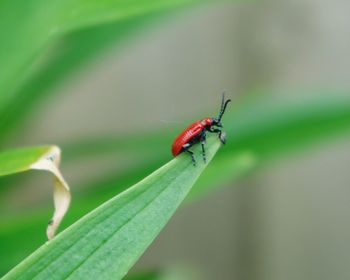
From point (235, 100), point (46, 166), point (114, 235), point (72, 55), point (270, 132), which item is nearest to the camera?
point (114, 235)

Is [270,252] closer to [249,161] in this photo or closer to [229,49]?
[229,49]

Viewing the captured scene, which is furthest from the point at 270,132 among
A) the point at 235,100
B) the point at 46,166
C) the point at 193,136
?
the point at 235,100

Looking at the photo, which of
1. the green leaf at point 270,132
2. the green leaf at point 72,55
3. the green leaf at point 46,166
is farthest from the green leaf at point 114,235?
the green leaf at point 72,55

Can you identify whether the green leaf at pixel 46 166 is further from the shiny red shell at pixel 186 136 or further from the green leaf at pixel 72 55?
the green leaf at pixel 72 55

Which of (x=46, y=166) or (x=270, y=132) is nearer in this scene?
(x=46, y=166)

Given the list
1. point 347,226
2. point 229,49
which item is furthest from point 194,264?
point 229,49

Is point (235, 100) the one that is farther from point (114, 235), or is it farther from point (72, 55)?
point (114, 235)

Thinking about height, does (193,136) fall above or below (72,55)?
below
